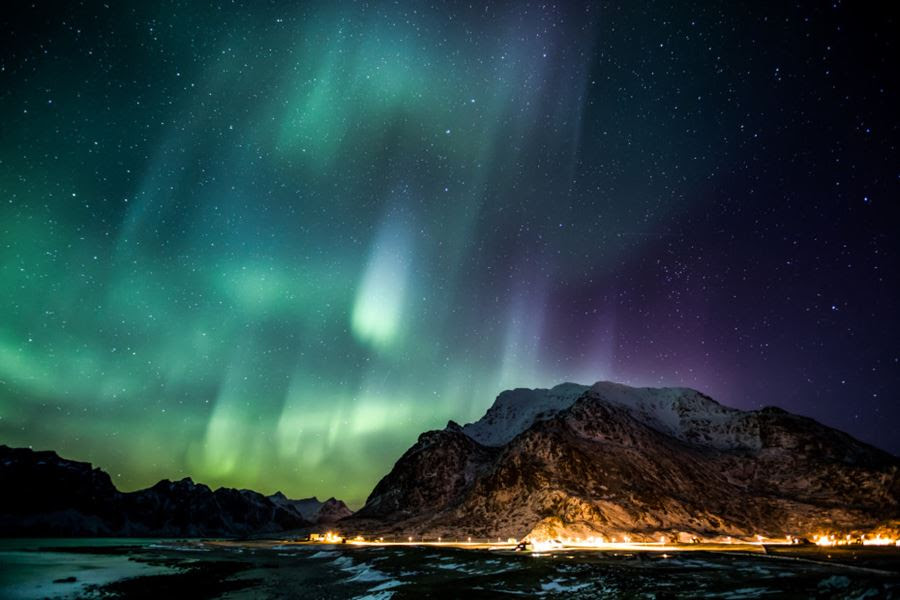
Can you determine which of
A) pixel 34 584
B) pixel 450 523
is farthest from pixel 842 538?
pixel 34 584

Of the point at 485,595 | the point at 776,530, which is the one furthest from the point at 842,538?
the point at 485,595

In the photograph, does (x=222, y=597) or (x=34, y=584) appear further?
(x=34, y=584)

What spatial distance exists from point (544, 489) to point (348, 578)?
146501 mm

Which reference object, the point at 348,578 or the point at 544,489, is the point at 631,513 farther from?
the point at 348,578

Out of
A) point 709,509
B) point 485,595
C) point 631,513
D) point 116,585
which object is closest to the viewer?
point 485,595

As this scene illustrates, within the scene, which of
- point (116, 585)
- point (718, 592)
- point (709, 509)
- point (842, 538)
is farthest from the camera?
point (709, 509)

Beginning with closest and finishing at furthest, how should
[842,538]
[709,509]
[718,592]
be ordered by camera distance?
[718,592]
[842,538]
[709,509]

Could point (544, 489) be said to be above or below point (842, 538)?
above

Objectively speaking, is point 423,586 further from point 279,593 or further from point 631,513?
point 631,513

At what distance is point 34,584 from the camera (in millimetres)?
64562

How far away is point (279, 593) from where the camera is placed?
51.0m

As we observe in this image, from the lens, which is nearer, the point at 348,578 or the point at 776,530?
the point at 348,578

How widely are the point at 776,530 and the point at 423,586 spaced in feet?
609

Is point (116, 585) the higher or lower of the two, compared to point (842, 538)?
higher
